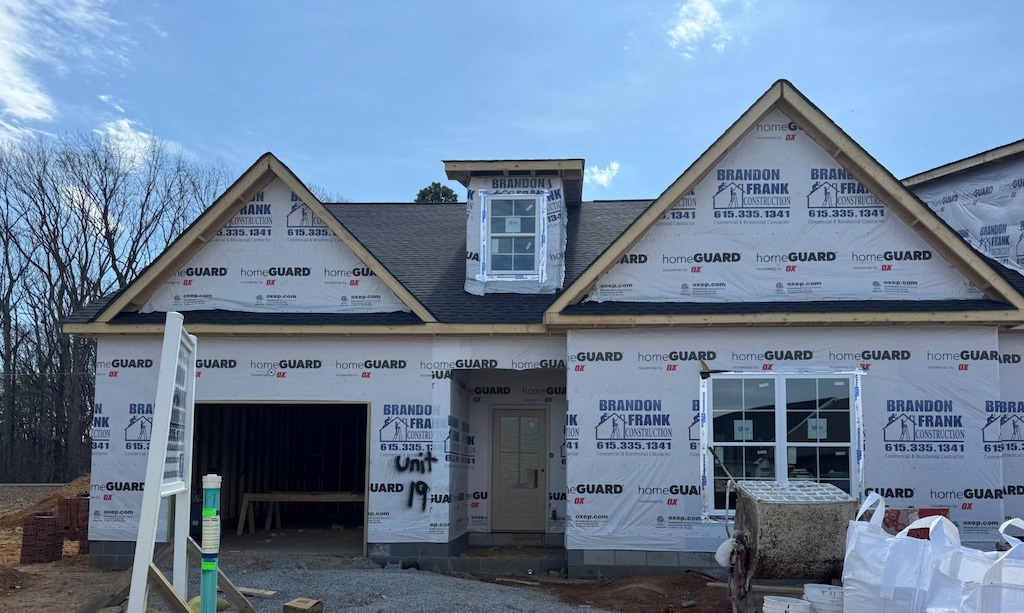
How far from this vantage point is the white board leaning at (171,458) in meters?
6.39

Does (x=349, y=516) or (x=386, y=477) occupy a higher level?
(x=386, y=477)

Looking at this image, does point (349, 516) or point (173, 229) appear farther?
point (173, 229)

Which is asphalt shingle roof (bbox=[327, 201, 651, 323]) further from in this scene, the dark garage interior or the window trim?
the dark garage interior

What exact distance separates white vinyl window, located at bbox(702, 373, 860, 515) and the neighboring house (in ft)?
0.10

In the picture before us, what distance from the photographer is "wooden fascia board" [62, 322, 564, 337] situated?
13242 millimetres

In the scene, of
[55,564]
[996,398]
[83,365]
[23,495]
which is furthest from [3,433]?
A: [996,398]

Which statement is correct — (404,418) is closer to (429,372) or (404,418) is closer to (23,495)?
(429,372)

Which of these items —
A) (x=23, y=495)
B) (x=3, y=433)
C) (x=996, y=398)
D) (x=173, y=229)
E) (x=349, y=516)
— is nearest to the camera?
(x=996, y=398)

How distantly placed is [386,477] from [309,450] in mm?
6881

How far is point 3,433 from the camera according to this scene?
107 ft

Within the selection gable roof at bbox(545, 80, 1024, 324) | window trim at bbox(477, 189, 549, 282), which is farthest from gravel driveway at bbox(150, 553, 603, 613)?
window trim at bbox(477, 189, 549, 282)

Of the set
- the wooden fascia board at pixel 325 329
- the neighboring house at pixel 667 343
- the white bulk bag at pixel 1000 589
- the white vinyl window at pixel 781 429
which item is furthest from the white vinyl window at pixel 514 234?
the white bulk bag at pixel 1000 589

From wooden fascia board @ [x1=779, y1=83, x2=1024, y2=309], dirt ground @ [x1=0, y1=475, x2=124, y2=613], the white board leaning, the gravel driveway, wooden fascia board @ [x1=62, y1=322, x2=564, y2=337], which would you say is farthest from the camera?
wooden fascia board @ [x1=62, y1=322, x2=564, y2=337]

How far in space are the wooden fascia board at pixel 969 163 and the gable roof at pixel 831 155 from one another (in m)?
3.80
